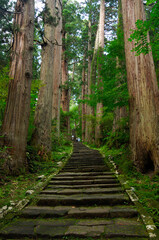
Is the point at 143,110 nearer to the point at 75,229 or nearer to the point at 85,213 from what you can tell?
the point at 85,213

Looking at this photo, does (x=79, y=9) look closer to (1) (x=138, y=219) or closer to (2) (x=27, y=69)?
(2) (x=27, y=69)

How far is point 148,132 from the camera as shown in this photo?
510 cm

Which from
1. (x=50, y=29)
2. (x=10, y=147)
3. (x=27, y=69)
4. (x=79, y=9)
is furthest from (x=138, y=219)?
(x=79, y=9)

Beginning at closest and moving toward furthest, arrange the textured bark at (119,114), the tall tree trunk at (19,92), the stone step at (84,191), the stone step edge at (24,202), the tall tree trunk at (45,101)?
the stone step edge at (24,202) < the stone step at (84,191) < the tall tree trunk at (19,92) < the tall tree trunk at (45,101) < the textured bark at (119,114)

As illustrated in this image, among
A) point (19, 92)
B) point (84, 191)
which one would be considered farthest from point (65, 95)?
point (84, 191)

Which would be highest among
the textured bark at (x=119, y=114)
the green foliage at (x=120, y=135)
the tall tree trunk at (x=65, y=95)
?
the tall tree trunk at (x=65, y=95)

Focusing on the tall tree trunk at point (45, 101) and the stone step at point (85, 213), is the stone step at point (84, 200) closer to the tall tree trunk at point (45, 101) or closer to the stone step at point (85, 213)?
the stone step at point (85, 213)

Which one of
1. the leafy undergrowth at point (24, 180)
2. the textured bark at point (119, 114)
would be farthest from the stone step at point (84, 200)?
the textured bark at point (119, 114)

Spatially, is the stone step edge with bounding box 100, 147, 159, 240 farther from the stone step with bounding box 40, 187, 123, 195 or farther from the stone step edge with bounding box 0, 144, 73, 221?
the stone step edge with bounding box 0, 144, 73, 221

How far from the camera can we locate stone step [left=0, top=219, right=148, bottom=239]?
8.10 feet

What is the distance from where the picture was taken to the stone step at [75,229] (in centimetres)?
247

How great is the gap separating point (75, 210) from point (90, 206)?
42 cm

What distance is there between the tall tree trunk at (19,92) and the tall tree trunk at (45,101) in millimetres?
1418

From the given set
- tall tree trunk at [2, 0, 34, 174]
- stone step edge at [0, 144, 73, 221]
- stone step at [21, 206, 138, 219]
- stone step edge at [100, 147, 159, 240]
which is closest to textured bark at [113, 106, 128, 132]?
stone step edge at [100, 147, 159, 240]
